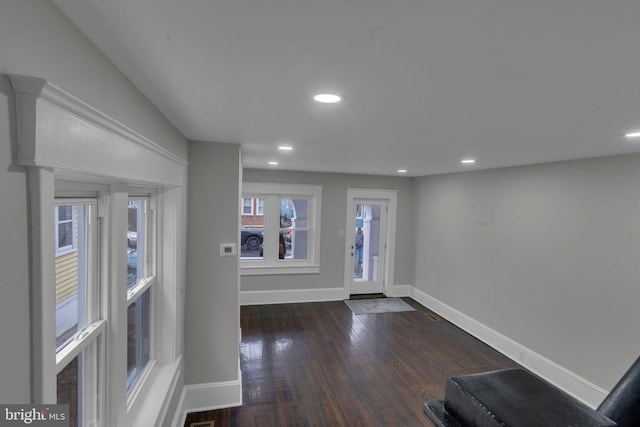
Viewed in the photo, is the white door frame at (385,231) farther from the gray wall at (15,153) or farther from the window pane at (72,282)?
the gray wall at (15,153)

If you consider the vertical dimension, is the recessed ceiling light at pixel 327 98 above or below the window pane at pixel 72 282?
above

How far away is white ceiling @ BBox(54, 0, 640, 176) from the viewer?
74cm

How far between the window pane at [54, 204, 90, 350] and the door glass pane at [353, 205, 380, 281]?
16.7 ft

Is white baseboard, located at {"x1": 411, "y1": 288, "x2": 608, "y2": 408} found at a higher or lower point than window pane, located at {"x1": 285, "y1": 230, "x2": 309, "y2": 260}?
lower

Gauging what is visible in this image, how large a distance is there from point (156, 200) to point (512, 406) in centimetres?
227

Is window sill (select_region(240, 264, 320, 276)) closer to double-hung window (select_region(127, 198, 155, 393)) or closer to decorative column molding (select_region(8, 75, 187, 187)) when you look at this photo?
double-hung window (select_region(127, 198, 155, 393))

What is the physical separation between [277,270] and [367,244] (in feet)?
6.09

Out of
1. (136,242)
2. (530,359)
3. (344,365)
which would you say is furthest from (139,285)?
(530,359)

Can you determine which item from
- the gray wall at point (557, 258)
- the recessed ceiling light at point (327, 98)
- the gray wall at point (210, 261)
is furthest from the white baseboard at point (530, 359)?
the recessed ceiling light at point (327, 98)

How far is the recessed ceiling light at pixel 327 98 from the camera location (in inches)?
53.1

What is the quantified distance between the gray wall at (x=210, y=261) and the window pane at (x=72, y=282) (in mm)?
1369

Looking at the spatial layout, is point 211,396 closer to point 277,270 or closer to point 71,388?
Result: point 71,388

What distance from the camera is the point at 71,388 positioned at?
3.86ft

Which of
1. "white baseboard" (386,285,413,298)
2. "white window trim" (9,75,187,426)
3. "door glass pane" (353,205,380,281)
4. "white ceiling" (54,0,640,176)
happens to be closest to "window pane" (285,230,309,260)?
"door glass pane" (353,205,380,281)
